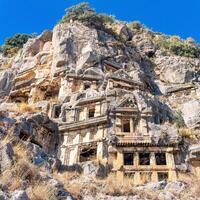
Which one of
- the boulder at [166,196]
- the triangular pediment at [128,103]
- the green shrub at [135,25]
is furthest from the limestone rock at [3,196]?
the green shrub at [135,25]

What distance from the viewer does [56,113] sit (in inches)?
1169

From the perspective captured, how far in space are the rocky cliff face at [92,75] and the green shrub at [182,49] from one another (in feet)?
3.59

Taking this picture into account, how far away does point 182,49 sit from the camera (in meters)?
50.3

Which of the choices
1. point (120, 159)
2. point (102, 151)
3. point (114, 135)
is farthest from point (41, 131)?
point (120, 159)

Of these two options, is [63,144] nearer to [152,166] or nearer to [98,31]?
[152,166]

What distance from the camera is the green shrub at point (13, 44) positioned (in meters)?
51.3

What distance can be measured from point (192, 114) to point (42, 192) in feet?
76.0

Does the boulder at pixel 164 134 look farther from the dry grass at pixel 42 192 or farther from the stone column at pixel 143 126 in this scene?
the dry grass at pixel 42 192

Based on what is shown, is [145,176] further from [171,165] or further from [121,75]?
[121,75]

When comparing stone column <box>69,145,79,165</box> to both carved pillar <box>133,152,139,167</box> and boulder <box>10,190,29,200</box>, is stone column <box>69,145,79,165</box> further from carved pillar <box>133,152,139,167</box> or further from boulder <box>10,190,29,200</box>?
boulder <box>10,190,29,200</box>

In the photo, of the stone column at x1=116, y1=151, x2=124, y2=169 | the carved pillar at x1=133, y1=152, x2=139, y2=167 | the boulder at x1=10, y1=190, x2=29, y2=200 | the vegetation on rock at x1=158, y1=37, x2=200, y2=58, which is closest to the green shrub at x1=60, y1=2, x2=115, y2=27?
the vegetation on rock at x1=158, y1=37, x2=200, y2=58

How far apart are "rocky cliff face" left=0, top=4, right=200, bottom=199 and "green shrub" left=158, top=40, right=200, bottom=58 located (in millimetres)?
1095

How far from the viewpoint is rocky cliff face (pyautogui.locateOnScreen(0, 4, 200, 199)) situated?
2552 cm

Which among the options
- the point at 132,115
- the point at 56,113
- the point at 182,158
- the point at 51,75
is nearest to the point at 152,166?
the point at 182,158
